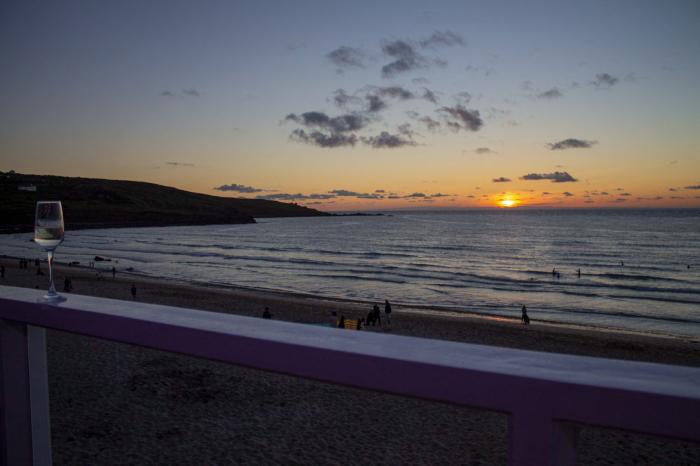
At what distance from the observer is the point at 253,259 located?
50.3 metres

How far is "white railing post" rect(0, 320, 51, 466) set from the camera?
163cm

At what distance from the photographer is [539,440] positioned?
0.78 meters

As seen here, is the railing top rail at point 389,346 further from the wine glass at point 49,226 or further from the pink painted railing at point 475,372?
the wine glass at point 49,226

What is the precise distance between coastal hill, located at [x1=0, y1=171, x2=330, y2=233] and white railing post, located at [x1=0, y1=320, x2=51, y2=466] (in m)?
102

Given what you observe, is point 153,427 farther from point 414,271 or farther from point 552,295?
point 414,271

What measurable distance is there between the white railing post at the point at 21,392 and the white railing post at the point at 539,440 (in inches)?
62.2

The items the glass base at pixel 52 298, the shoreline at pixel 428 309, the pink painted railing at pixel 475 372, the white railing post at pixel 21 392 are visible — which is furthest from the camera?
the shoreline at pixel 428 309

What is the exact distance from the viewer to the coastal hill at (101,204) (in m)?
109

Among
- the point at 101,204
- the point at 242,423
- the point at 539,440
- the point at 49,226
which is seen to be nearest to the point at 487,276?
the point at 242,423

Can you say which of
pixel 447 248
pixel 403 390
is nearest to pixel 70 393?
pixel 403 390

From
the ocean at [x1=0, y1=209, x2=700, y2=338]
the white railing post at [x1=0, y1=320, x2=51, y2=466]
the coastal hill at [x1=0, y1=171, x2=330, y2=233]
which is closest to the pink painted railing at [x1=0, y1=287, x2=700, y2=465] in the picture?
the white railing post at [x1=0, y1=320, x2=51, y2=466]

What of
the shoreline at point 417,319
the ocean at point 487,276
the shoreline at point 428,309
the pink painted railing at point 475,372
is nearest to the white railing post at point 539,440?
the pink painted railing at point 475,372

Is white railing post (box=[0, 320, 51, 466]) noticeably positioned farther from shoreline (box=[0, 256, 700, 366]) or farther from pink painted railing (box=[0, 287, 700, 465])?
shoreline (box=[0, 256, 700, 366])

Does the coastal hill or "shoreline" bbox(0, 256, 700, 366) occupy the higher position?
the coastal hill
